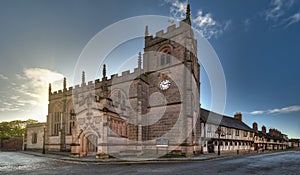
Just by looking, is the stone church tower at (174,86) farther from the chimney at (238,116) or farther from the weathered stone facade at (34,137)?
the chimney at (238,116)

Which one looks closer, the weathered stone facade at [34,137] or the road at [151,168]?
the road at [151,168]

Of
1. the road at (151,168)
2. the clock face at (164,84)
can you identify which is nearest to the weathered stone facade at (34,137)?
the road at (151,168)

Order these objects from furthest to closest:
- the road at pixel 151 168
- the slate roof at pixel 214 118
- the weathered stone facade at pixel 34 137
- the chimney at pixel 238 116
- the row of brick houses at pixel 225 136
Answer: the chimney at pixel 238 116 → the weathered stone facade at pixel 34 137 → the slate roof at pixel 214 118 → the row of brick houses at pixel 225 136 → the road at pixel 151 168

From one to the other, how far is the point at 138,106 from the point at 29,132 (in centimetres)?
2918

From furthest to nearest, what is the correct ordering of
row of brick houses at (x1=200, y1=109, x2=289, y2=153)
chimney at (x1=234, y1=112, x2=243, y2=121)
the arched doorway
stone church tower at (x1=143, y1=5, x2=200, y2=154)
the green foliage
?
the green foliage → chimney at (x1=234, y1=112, x2=243, y2=121) → row of brick houses at (x1=200, y1=109, x2=289, y2=153) → stone church tower at (x1=143, y1=5, x2=200, y2=154) → the arched doorway

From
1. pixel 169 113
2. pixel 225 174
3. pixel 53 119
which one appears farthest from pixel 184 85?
pixel 53 119

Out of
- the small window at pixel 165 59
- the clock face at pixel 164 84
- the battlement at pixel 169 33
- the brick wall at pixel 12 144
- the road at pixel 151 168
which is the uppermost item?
the battlement at pixel 169 33

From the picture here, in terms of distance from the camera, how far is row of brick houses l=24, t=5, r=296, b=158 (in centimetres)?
2273

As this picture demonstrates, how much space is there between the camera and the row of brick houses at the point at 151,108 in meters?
22.7

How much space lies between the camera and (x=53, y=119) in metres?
39.2

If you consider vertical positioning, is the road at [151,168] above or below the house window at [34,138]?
above

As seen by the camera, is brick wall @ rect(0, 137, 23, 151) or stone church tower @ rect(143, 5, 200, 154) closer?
stone church tower @ rect(143, 5, 200, 154)

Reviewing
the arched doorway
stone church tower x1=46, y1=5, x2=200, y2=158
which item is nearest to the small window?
stone church tower x1=46, y1=5, x2=200, y2=158

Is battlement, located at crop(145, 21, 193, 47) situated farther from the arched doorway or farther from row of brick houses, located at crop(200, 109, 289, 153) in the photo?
the arched doorway
